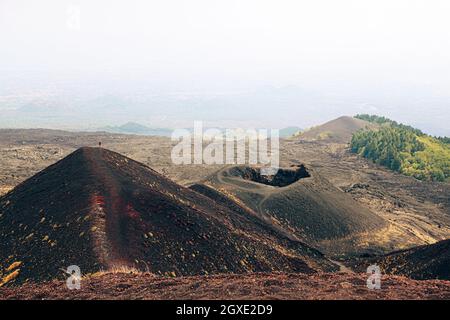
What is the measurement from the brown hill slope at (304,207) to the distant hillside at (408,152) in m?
37.6

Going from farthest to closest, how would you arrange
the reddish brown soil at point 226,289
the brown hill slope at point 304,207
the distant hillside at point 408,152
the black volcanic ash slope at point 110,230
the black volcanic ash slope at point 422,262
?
1. the distant hillside at point 408,152
2. the brown hill slope at point 304,207
3. the black volcanic ash slope at point 422,262
4. the black volcanic ash slope at point 110,230
5. the reddish brown soil at point 226,289

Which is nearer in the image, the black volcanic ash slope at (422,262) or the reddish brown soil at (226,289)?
the reddish brown soil at (226,289)

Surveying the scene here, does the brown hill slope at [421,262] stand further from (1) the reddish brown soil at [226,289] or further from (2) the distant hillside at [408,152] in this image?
(2) the distant hillside at [408,152]

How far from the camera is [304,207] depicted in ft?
129

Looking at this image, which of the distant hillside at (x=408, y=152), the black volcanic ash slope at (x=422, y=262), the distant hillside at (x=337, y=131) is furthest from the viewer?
the distant hillside at (x=337, y=131)

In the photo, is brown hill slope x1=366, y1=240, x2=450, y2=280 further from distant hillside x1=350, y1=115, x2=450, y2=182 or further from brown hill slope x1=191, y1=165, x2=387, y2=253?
distant hillside x1=350, y1=115, x2=450, y2=182

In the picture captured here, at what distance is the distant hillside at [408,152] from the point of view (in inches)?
3024

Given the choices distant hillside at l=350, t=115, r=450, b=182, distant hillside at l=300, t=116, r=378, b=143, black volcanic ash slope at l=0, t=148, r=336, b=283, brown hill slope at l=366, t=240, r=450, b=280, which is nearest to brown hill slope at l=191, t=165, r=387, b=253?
black volcanic ash slope at l=0, t=148, r=336, b=283

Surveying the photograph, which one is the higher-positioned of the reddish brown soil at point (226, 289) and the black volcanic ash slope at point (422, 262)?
the reddish brown soil at point (226, 289)

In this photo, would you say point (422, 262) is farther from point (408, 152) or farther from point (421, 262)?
point (408, 152)

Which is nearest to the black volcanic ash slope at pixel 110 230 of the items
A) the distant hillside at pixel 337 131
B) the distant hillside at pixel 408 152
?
the distant hillside at pixel 408 152

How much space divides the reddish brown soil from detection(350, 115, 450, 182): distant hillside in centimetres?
6668
